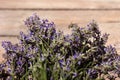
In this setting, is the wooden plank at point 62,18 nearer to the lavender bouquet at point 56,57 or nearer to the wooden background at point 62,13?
the wooden background at point 62,13

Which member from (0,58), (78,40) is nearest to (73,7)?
(0,58)

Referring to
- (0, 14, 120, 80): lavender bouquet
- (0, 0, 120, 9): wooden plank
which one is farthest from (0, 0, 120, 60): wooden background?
(0, 14, 120, 80): lavender bouquet

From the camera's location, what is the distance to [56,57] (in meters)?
2.07

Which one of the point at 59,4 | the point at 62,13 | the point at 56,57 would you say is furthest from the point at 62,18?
the point at 56,57

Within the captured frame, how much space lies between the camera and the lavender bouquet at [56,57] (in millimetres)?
2053

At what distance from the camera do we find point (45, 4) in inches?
134

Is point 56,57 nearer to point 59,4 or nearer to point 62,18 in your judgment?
point 62,18

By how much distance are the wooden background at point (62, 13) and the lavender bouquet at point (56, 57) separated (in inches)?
32.4

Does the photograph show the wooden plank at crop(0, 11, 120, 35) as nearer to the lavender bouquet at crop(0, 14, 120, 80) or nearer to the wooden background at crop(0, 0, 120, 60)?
the wooden background at crop(0, 0, 120, 60)

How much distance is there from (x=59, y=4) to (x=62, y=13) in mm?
130

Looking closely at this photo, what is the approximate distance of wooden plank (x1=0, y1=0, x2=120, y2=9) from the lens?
11.1 ft

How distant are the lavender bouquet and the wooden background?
82 centimetres

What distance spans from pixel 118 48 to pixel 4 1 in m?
0.99

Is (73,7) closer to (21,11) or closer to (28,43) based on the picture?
(21,11)
